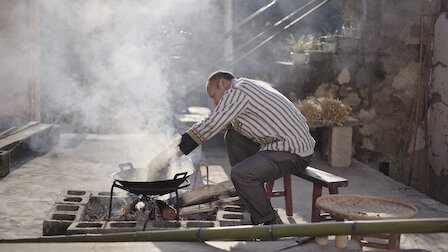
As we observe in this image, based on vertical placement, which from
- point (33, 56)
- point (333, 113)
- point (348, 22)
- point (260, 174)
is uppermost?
point (348, 22)

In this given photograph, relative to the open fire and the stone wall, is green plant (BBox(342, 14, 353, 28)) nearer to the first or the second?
the stone wall

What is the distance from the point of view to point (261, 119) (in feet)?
16.4

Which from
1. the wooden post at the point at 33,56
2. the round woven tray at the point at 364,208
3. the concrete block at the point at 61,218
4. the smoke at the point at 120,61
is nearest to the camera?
the round woven tray at the point at 364,208

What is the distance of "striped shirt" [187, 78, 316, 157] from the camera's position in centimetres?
477

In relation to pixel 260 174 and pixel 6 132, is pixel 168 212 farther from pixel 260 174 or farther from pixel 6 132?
pixel 6 132

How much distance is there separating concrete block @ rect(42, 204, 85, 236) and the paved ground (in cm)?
26

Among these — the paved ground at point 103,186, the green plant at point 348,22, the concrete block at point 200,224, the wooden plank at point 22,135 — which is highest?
the green plant at point 348,22

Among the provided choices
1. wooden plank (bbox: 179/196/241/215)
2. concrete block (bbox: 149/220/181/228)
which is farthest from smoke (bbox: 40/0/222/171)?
concrete block (bbox: 149/220/181/228)

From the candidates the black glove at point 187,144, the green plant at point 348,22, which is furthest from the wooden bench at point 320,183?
the green plant at point 348,22

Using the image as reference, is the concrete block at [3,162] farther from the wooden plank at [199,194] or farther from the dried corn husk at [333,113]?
the dried corn husk at [333,113]

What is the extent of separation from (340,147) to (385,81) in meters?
1.78

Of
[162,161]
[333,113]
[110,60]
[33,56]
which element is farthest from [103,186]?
[110,60]

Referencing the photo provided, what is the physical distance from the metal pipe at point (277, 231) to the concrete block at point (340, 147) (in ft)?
16.1

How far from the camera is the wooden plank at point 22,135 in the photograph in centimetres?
843
